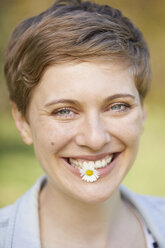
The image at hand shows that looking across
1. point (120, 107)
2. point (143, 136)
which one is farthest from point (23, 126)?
point (143, 136)

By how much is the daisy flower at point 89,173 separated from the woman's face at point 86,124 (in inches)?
0.7

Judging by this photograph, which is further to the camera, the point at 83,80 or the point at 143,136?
the point at 143,136

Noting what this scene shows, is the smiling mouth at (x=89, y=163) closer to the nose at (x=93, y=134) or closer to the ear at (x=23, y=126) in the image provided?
the nose at (x=93, y=134)

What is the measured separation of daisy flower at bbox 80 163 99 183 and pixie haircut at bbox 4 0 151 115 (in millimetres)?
578

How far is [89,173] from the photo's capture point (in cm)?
232

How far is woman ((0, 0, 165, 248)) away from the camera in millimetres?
2188

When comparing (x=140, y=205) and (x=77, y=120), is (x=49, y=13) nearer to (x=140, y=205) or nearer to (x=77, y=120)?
(x=77, y=120)

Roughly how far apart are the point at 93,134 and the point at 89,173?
12.2 inches

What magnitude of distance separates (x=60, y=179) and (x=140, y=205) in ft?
2.54

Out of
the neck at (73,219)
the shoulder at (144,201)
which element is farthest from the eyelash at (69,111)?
the shoulder at (144,201)

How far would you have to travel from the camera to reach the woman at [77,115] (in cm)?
219

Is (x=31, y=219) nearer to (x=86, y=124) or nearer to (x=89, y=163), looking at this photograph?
(x=89, y=163)

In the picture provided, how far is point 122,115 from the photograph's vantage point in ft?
7.62

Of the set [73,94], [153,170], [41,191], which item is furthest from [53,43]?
[153,170]
